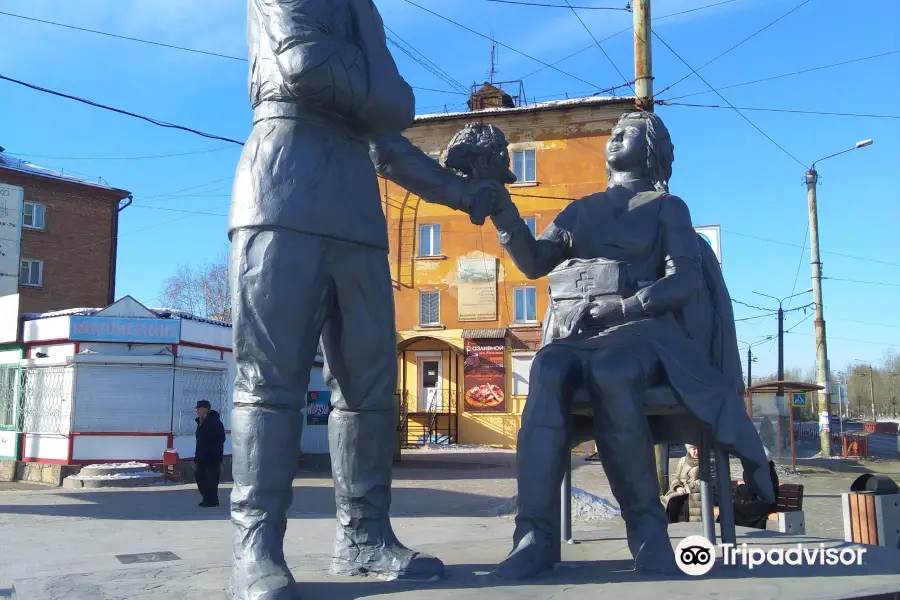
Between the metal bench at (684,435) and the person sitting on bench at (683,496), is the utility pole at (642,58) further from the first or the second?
the metal bench at (684,435)

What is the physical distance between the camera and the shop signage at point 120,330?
14.0m

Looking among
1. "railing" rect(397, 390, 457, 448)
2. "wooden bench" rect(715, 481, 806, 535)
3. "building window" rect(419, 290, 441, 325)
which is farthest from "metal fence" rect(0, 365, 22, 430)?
"wooden bench" rect(715, 481, 806, 535)

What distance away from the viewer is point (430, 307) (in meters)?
25.5

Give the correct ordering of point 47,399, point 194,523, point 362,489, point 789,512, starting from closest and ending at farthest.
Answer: point 362,489
point 789,512
point 194,523
point 47,399

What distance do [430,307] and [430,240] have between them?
2093 mm

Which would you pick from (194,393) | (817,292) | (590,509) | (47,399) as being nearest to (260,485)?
(590,509)

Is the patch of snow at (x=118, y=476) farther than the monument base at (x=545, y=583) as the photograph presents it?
Yes

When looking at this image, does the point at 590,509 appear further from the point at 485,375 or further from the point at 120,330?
the point at 485,375

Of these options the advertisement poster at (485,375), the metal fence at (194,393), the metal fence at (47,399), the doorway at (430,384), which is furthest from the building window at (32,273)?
the metal fence at (194,393)

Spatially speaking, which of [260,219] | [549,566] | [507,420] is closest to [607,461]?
[549,566]

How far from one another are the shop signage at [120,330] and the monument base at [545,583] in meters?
11.4

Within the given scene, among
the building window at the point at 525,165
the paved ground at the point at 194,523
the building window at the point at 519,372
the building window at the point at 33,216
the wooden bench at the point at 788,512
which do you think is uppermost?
the building window at the point at 525,165

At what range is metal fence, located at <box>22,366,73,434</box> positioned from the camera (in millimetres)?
13938

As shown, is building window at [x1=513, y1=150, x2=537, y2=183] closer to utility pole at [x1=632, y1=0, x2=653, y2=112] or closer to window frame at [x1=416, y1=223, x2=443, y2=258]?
window frame at [x1=416, y1=223, x2=443, y2=258]
